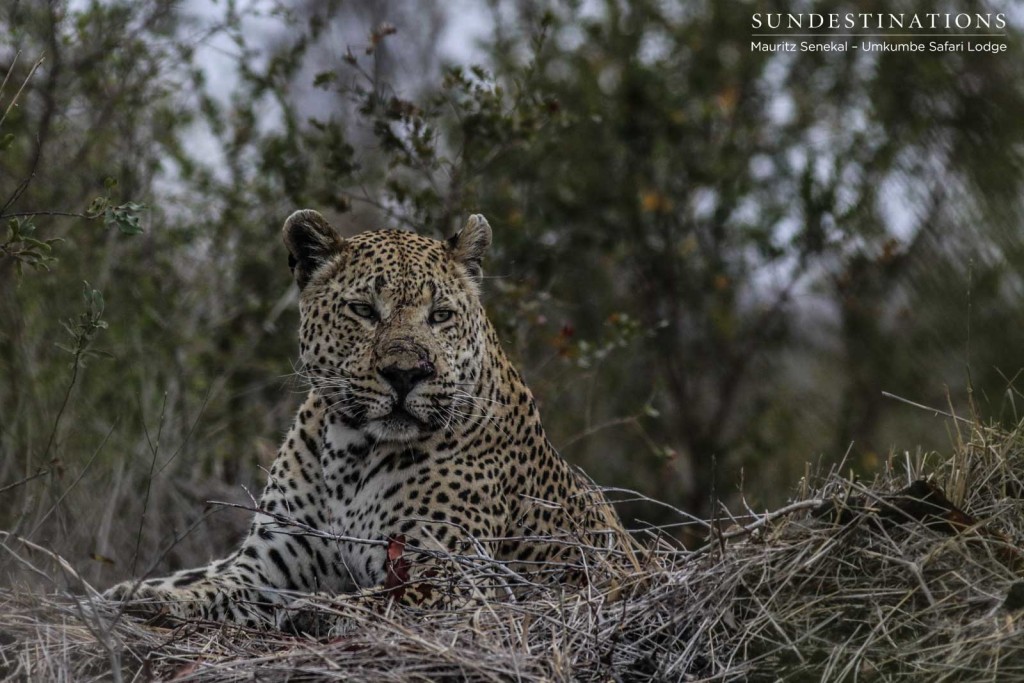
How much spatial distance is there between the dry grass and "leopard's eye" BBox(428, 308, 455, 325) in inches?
79.9

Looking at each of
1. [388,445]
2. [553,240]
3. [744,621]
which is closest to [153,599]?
[388,445]

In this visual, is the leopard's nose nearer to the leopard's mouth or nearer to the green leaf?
the leopard's mouth

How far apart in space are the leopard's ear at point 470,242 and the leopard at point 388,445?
0.04ft

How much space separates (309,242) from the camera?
8508 mm

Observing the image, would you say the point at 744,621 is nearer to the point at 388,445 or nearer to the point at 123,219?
the point at 388,445

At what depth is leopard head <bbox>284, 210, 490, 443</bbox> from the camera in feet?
25.5

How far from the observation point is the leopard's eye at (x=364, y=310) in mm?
8156

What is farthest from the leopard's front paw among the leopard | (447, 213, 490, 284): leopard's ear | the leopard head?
(447, 213, 490, 284): leopard's ear

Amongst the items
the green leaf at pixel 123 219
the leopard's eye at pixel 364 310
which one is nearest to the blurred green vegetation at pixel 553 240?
the green leaf at pixel 123 219

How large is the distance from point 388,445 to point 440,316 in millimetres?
815

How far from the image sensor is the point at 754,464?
52.8 ft

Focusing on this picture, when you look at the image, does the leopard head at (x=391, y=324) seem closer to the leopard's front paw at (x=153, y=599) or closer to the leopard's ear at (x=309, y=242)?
the leopard's ear at (x=309, y=242)

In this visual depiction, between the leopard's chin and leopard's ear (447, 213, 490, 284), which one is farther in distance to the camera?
leopard's ear (447, 213, 490, 284)

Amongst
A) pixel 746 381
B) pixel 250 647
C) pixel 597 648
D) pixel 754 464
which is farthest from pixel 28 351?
pixel 746 381
